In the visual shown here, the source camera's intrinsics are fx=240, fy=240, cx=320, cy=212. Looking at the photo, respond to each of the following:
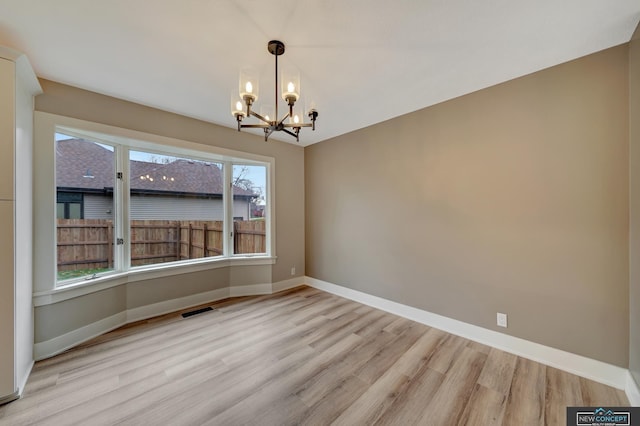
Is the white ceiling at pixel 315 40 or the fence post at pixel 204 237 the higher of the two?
the white ceiling at pixel 315 40

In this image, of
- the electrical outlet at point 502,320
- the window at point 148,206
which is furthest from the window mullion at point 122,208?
the electrical outlet at point 502,320

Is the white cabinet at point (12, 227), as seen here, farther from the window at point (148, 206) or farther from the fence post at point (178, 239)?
the fence post at point (178, 239)

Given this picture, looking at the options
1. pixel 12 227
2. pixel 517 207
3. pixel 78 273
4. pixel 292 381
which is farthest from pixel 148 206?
pixel 517 207

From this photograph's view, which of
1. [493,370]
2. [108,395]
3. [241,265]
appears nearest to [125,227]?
[241,265]

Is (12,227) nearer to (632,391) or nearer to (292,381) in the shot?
(292,381)

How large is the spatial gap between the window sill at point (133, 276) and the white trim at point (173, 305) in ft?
1.17

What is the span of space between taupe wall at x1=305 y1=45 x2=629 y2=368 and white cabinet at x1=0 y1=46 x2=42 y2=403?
3.47 m

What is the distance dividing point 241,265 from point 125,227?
1605 mm

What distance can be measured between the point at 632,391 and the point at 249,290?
13.2 feet

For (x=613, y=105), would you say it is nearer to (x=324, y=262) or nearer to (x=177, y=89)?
(x=324, y=262)

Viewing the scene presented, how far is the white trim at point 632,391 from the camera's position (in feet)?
5.38

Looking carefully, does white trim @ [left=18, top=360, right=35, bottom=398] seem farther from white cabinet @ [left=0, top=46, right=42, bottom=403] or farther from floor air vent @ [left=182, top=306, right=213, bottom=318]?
floor air vent @ [left=182, top=306, right=213, bottom=318]

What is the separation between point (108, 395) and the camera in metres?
1.78

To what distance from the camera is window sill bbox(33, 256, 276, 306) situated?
90.3 inches
